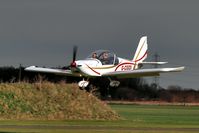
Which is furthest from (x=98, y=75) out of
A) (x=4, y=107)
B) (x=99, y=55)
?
(x=4, y=107)

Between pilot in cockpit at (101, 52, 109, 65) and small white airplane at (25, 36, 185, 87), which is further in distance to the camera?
pilot in cockpit at (101, 52, 109, 65)

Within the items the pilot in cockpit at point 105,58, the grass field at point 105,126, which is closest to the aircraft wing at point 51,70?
the pilot in cockpit at point 105,58

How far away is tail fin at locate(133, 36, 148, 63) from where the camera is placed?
77.2 meters

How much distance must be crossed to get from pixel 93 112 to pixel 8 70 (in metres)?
36.1

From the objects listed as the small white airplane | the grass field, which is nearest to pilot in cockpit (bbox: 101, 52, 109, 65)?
the small white airplane

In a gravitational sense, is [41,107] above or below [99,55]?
below

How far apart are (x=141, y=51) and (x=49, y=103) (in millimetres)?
19401

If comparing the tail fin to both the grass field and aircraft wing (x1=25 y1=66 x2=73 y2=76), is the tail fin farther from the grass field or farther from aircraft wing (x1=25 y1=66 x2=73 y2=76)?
the grass field

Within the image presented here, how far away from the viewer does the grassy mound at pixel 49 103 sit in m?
60.4

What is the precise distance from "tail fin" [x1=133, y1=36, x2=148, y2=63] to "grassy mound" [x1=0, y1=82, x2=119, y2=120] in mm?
12577

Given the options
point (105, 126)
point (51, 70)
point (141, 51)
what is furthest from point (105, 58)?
point (105, 126)

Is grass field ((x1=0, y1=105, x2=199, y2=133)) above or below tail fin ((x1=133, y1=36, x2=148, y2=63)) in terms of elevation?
below

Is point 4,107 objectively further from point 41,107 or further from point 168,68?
point 168,68

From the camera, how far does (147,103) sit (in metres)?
103
